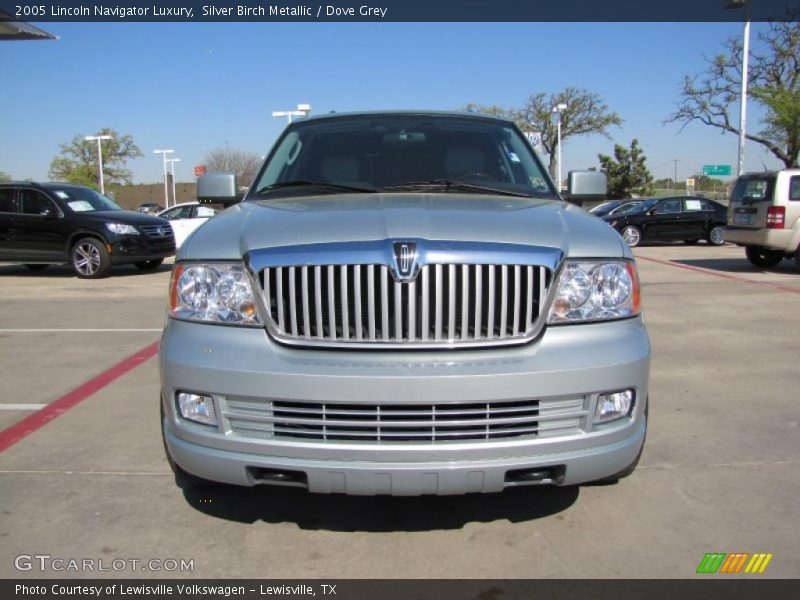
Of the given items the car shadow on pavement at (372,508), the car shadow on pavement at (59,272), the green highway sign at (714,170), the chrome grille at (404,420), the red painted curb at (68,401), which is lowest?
the car shadow on pavement at (372,508)

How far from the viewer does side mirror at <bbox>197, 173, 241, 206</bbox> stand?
4.25 meters

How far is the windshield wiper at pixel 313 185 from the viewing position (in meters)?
3.49

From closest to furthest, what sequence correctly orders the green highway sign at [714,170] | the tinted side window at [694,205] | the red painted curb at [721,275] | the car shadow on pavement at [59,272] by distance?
1. the red painted curb at [721,275]
2. the car shadow on pavement at [59,272]
3. the tinted side window at [694,205]
4. the green highway sign at [714,170]

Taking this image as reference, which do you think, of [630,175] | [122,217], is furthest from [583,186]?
[630,175]

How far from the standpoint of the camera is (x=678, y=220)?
19438 millimetres

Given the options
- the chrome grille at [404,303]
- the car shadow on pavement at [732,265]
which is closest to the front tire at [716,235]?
the car shadow on pavement at [732,265]

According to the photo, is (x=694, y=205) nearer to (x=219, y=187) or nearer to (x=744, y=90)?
(x=744, y=90)

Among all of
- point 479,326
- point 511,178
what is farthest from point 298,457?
point 511,178

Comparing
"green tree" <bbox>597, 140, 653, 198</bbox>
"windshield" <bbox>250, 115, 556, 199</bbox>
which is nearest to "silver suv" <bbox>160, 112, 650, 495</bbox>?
"windshield" <bbox>250, 115, 556, 199</bbox>

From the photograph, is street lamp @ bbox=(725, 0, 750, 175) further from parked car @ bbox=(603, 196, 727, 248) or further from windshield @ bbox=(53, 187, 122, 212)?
windshield @ bbox=(53, 187, 122, 212)

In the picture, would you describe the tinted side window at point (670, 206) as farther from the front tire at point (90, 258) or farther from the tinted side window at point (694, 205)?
the front tire at point (90, 258)

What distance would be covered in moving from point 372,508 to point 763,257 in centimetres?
1225

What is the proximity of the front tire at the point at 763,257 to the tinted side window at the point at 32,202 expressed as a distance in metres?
13.7

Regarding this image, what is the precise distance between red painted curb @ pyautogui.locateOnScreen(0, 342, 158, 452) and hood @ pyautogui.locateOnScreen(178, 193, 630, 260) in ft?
6.90
